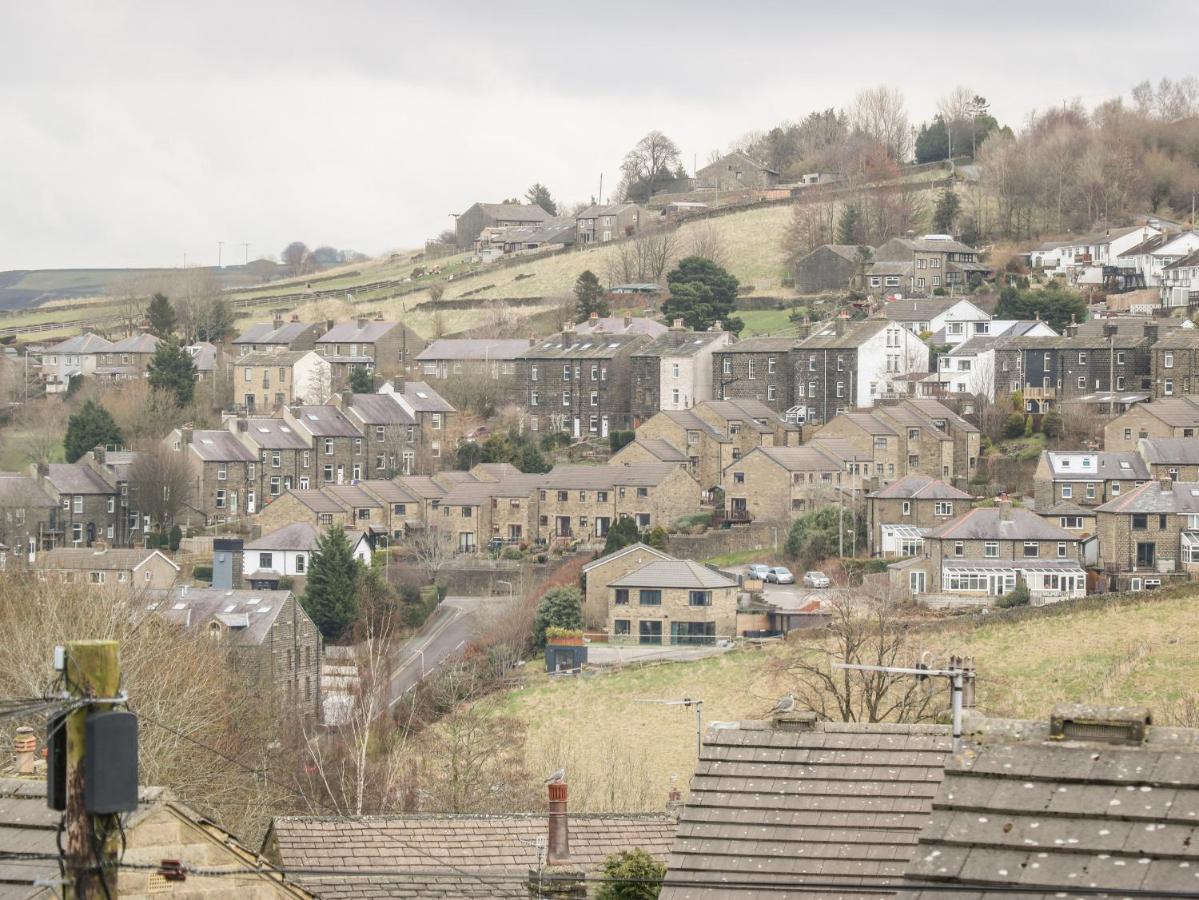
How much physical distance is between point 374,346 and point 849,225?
80.1 feet

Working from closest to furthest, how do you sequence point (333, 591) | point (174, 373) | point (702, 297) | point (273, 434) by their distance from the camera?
1. point (333, 591)
2. point (273, 434)
3. point (174, 373)
4. point (702, 297)

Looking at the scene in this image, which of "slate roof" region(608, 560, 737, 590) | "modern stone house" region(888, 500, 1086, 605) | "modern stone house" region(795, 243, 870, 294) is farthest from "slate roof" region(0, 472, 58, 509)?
"modern stone house" region(795, 243, 870, 294)

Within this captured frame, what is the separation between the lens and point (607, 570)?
5969 cm

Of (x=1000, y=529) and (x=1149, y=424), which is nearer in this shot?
(x=1000, y=529)

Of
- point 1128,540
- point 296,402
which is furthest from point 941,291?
point 1128,540

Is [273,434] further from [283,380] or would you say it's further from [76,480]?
[283,380]

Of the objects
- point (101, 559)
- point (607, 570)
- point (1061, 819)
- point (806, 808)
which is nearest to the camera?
point (1061, 819)

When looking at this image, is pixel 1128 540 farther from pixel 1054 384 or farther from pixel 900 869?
pixel 900 869

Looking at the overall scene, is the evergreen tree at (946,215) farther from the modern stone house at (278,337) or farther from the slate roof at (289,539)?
the slate roof at (289,539)

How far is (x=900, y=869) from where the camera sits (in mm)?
12422

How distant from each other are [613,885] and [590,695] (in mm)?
34735

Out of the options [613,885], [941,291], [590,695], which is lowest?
[590,695]

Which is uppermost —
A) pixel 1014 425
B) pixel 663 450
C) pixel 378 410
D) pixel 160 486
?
pixel 378 410

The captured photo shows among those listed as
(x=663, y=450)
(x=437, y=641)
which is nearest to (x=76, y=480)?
(x=663, y=450)
